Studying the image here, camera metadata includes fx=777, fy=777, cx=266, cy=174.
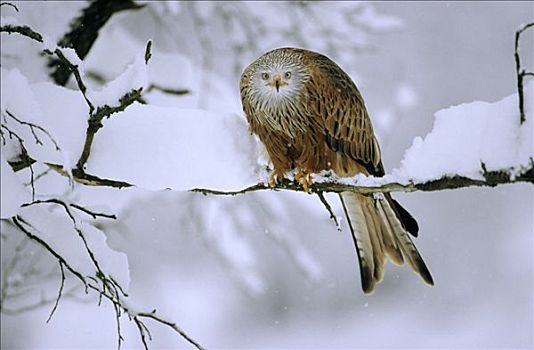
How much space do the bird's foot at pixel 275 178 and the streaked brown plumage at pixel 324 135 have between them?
14 millimetres

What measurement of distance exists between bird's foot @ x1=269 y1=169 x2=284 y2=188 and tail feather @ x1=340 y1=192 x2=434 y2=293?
0.31 m

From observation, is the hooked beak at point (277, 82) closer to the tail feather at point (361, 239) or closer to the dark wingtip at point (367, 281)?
the tail feather at point (361, 239)

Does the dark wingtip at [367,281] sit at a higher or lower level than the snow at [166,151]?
lower

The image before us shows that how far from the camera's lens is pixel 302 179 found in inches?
98.1

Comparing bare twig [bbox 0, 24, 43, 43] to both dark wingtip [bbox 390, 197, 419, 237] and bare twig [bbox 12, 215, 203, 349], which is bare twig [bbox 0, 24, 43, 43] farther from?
dark wingtip [bbox 390, 197, 419, 237]

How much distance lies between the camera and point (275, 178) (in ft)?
8.20

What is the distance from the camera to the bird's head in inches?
106

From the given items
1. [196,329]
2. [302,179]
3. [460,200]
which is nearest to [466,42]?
[460,200]

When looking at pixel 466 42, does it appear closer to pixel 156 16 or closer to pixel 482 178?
pixel 156 16

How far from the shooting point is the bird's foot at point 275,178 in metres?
2.34

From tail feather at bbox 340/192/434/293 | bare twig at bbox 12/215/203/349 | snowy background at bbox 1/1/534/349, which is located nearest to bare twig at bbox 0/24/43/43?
snowy background at bbox 1/1/534/349

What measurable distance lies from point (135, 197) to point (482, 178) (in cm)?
326

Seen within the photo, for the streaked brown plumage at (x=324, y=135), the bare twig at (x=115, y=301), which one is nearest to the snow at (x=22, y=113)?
the bare twig at (x=115, y=301)

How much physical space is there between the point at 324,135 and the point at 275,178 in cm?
31
